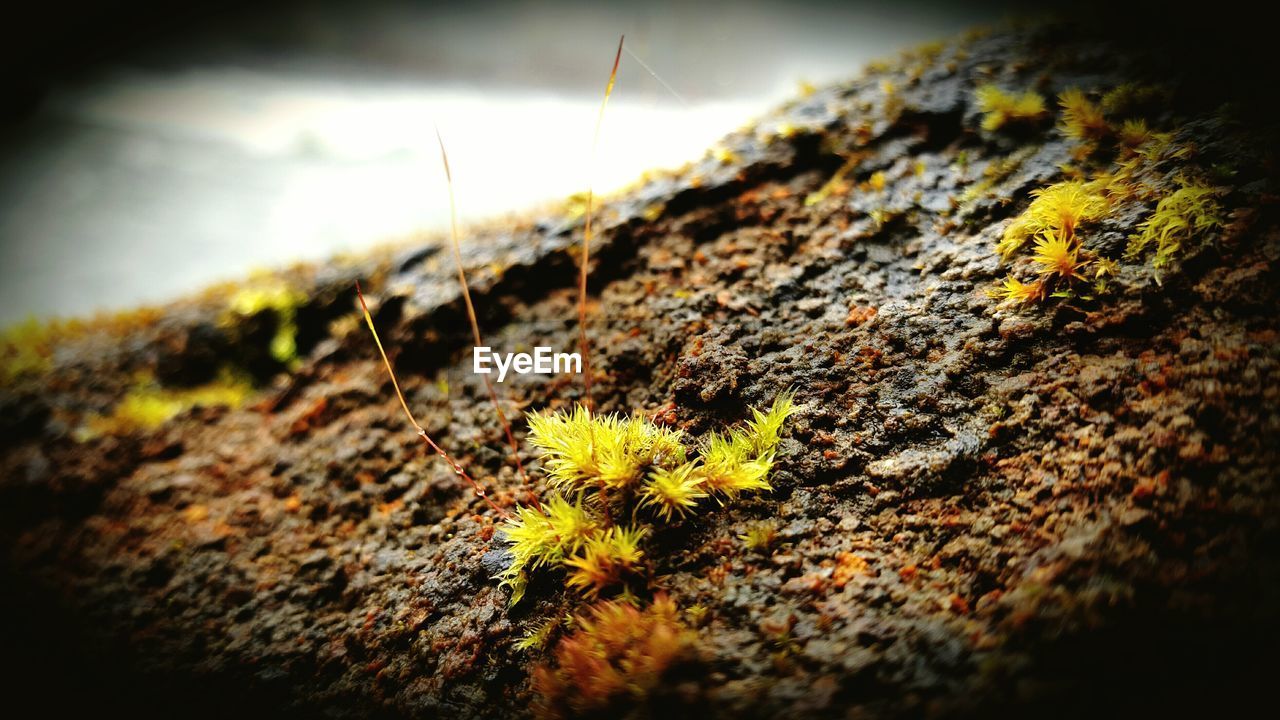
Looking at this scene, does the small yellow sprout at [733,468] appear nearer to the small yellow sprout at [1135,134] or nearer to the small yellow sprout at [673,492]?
the small yellow sprout at [673,492]

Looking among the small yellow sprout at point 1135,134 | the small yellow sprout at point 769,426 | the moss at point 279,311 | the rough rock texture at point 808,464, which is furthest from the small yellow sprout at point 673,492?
the moss at point 279,311

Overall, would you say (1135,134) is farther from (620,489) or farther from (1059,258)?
(620,489)

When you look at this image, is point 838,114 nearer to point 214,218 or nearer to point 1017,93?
point 1017,93

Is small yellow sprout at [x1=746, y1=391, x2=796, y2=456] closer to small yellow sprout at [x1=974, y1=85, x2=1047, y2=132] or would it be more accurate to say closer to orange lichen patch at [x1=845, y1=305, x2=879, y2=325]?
orange lichen patch at [x1=845, y1=305, x2=879, y2=325]

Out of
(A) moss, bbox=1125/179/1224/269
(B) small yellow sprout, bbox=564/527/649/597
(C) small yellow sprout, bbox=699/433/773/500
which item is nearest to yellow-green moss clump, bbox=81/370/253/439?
(B) small yellow sprout, bbox=564/527/649/597

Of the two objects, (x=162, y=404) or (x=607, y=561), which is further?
(x=162, y=404)

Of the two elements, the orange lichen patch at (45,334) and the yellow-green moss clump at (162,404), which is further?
the orange lichen patch at (45,334)

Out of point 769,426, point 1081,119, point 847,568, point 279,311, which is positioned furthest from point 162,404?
point 1081,119

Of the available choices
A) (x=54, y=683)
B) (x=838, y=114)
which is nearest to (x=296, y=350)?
(x=54, y=683)
